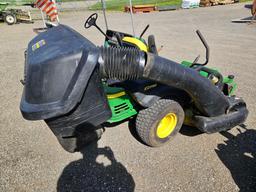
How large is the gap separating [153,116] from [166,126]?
1.43 ft

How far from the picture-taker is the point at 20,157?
2.43 metres

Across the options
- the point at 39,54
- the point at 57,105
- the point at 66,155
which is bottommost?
the point at 66,155

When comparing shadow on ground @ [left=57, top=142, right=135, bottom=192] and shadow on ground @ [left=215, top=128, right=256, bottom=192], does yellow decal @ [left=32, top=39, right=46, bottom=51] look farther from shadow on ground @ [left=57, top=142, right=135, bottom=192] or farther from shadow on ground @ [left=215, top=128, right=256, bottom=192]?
shadow on ground @ [left=215, top=128, right=256, bottom=192]

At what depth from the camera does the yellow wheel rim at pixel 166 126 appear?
8.10 ft

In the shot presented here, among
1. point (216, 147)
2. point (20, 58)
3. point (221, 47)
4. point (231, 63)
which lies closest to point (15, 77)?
point (20, 58)

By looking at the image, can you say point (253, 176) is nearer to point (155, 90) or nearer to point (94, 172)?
point (155, 90)

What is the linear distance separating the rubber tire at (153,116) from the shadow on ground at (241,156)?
703mm

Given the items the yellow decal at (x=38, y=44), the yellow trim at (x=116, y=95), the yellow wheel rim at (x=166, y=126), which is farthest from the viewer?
the yellow wheel rim at (x=166, y=126)

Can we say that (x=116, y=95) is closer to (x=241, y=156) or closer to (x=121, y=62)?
(x=121, y=62)

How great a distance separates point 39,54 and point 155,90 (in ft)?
3.90

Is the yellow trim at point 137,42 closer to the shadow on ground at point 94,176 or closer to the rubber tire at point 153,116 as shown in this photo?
the rubber tire at point 153,116

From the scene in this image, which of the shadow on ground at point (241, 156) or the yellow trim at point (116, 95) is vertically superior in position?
the yellow trim at point (116, 95)

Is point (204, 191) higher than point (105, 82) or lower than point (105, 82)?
lower

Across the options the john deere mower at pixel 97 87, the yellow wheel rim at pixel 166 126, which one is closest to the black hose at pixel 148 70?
the john deere mower at pixel 97 87
